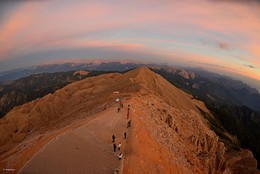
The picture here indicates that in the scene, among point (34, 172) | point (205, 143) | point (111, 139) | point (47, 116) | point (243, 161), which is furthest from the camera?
point (47, 116)

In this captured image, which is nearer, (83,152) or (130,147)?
(83,152)

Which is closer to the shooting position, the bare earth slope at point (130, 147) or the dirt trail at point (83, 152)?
the dirt trail at point (83, 152)

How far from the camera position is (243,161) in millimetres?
61594

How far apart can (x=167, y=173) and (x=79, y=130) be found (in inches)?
436

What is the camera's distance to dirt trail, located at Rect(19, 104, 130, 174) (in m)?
23.6

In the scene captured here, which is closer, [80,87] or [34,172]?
[34,172]

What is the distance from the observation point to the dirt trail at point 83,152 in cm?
2362

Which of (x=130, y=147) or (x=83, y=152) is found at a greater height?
(x=83, y=152)

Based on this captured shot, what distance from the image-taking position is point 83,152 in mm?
26859

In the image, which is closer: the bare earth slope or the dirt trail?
the dirt trail

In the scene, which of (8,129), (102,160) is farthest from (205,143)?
(8,129)

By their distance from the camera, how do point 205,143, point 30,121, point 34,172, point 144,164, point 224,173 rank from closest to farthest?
1. point 34,172
2. point 144,164
3. point 224,173
4. point 205,143
5. point 30,121

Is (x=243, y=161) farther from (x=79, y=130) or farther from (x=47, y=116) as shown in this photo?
(x=47, y=116)

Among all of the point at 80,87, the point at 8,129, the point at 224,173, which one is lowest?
the point at 8,129
